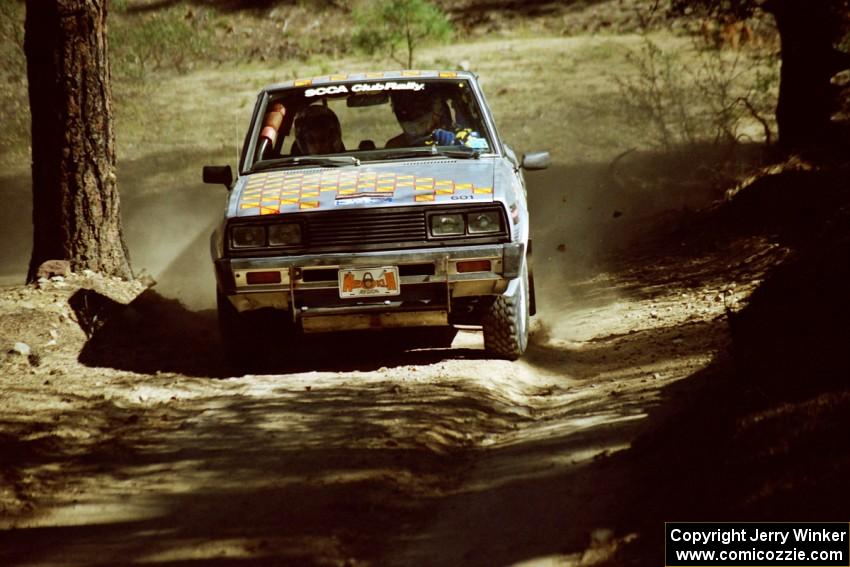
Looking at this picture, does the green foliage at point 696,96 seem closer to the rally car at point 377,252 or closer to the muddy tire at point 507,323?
the muddy tire at point 507,323

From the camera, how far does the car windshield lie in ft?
27.5

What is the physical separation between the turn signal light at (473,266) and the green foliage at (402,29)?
17220 mm

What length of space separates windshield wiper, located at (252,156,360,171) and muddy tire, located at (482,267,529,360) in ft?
4.51

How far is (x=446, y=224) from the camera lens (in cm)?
719

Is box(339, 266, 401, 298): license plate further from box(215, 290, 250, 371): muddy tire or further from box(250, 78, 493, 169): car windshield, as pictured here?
box(250, 78, 493, 169): car windshield

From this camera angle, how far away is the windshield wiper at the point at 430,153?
8.03 metres

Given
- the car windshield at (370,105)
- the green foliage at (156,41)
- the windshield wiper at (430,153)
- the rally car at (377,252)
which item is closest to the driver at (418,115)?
the car windshield at (370,105)

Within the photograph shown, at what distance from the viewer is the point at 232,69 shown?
24.5m

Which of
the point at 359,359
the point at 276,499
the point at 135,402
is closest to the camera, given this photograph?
the point at 276,499

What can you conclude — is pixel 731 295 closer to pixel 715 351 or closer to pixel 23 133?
pixel 715 351

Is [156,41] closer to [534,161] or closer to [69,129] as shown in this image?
[69,129]

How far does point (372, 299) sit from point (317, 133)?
69.4 inches

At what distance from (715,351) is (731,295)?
2.01 m

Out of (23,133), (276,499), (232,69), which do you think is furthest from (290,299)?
(232,69)
